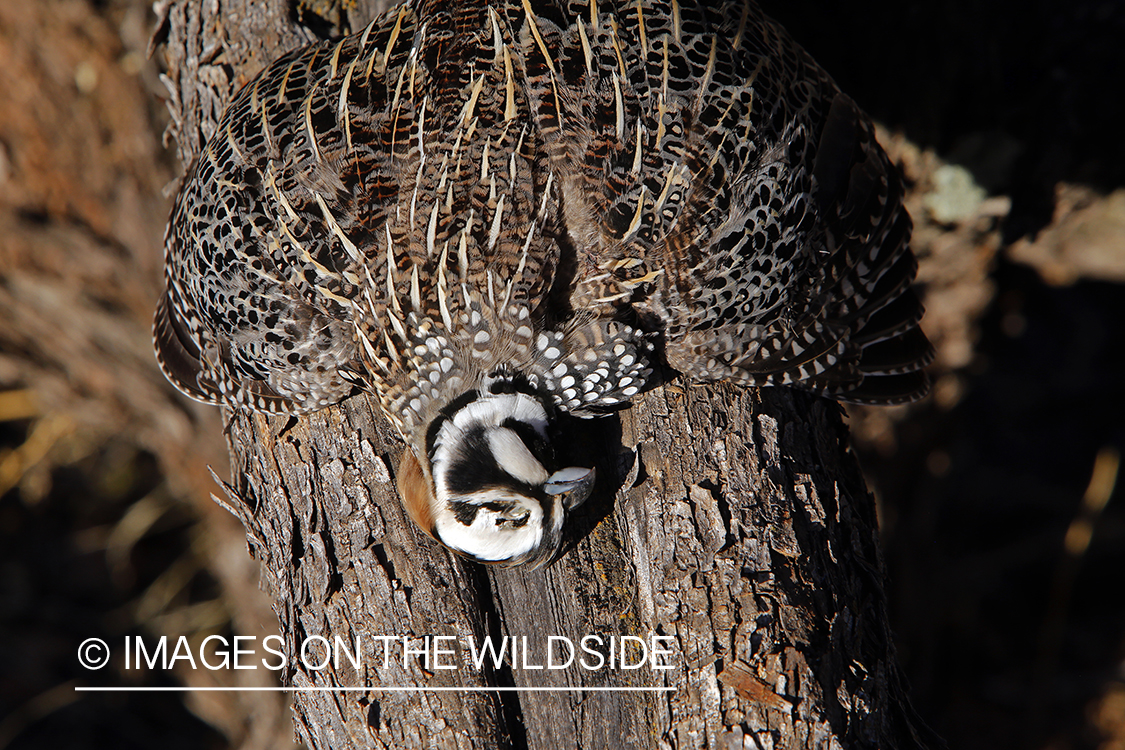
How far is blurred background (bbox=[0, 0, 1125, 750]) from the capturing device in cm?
273

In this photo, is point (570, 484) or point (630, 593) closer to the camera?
point (570, 484)

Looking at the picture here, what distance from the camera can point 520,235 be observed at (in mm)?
1773

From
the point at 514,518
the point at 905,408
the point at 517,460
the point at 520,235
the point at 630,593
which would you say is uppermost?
the point at 520,235

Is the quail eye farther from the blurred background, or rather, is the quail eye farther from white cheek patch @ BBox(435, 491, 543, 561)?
the blurred background

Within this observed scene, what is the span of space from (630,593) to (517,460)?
0.53 meters

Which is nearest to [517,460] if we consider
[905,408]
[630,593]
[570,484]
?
[570,484]

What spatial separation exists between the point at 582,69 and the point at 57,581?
4.40 m

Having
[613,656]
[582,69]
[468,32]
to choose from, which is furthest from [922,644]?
[468,32]

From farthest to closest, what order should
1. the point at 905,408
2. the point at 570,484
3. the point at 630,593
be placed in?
the point at 905,408
the point at 630,593
the point at 570,484

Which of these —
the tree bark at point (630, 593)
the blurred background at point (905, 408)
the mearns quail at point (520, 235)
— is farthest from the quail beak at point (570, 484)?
the blurred background at point (905, 408)

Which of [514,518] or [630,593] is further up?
[514,518]

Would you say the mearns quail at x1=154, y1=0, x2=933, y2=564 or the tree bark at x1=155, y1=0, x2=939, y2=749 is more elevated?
the mearns quail at x1=154, y1=0, x2=933, y2=564

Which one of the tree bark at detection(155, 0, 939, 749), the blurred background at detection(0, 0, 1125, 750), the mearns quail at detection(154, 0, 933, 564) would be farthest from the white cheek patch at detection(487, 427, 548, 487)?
the blurred background at detection(0, 0, 1125, 750)

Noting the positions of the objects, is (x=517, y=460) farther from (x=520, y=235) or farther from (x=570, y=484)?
(x=520, y=235)
